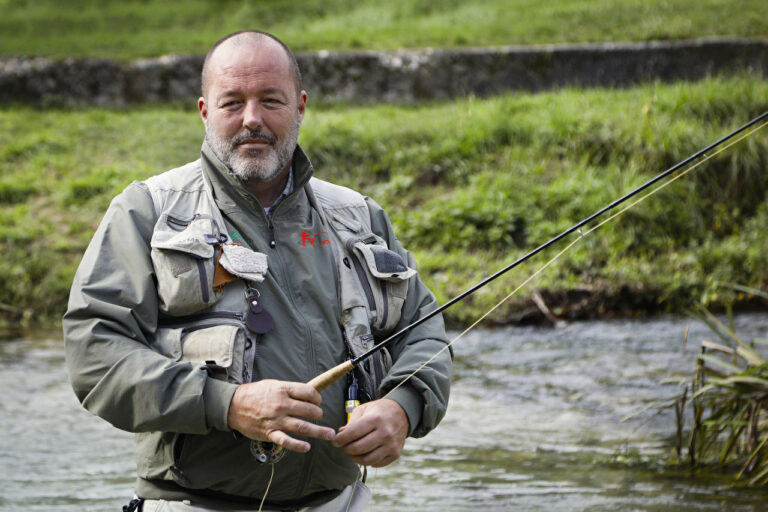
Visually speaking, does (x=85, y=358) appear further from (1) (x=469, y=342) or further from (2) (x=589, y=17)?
(2) (x=589, y=17)

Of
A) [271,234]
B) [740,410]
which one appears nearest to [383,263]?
[271,234]

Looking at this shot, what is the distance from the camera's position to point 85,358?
2.07 metres

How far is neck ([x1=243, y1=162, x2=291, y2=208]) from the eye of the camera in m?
2.39

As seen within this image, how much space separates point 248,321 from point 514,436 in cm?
343

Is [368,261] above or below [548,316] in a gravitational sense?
above

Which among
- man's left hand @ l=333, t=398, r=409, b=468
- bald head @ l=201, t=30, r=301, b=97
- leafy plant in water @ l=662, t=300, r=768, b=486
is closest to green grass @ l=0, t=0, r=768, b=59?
leafy plant in water @ l=662, t=300, r=768, b=486

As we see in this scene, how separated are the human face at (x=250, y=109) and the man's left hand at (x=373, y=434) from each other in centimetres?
61

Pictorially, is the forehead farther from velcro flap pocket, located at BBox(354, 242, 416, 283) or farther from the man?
velcro flap pocket, located at BBox(354, 242, 416, 283)

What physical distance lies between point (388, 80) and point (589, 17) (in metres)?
3.08

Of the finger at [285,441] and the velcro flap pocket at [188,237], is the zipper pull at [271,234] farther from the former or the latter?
the finger at [285,441]

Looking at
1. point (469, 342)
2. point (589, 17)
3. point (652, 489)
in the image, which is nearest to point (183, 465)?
point (652, 489)

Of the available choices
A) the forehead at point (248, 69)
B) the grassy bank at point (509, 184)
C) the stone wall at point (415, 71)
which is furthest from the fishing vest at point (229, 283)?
the stone wall at point (415, 71)

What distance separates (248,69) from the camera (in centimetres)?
235

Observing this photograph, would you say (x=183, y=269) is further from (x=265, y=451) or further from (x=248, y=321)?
(x=265, y=451)
